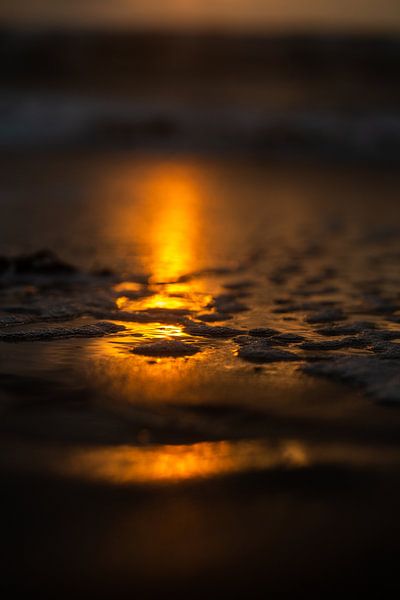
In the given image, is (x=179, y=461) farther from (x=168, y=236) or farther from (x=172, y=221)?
(x=172, y=221)

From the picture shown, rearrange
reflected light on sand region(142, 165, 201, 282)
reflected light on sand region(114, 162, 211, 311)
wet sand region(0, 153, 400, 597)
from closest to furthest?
wet sand region(0, 153, 400, 597) < reflected light on sand region(114, 162, 211, 311) < reflected light on sand region(142, 165, 201, 282)

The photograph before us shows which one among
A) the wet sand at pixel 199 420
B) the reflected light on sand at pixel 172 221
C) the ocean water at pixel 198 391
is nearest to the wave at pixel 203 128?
the reflected light on sand at pixel 172 221

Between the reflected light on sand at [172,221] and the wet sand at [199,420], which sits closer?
the wet sand at [199,420]

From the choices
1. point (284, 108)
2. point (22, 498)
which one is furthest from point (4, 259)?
point (284, 108)

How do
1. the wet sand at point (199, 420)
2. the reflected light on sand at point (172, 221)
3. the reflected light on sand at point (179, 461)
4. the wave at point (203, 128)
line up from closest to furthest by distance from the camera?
the wet sand at point (199, 420)
the reflected light on sand at point (179, 461)
the reflected light on sand at point (172, 221)
the wave at point (203, 128)

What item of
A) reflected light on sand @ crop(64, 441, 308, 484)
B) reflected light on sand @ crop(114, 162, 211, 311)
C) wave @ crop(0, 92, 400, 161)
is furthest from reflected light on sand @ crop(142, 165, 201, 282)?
wave @ crop(0, 92, 400, 161)

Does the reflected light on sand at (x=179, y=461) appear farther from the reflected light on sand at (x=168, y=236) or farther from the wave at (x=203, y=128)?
the wave at (x=203, y=128)

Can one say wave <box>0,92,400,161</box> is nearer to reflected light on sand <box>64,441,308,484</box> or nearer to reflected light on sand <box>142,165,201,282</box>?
reflected light on sand <box>142,165,201,282</box>
